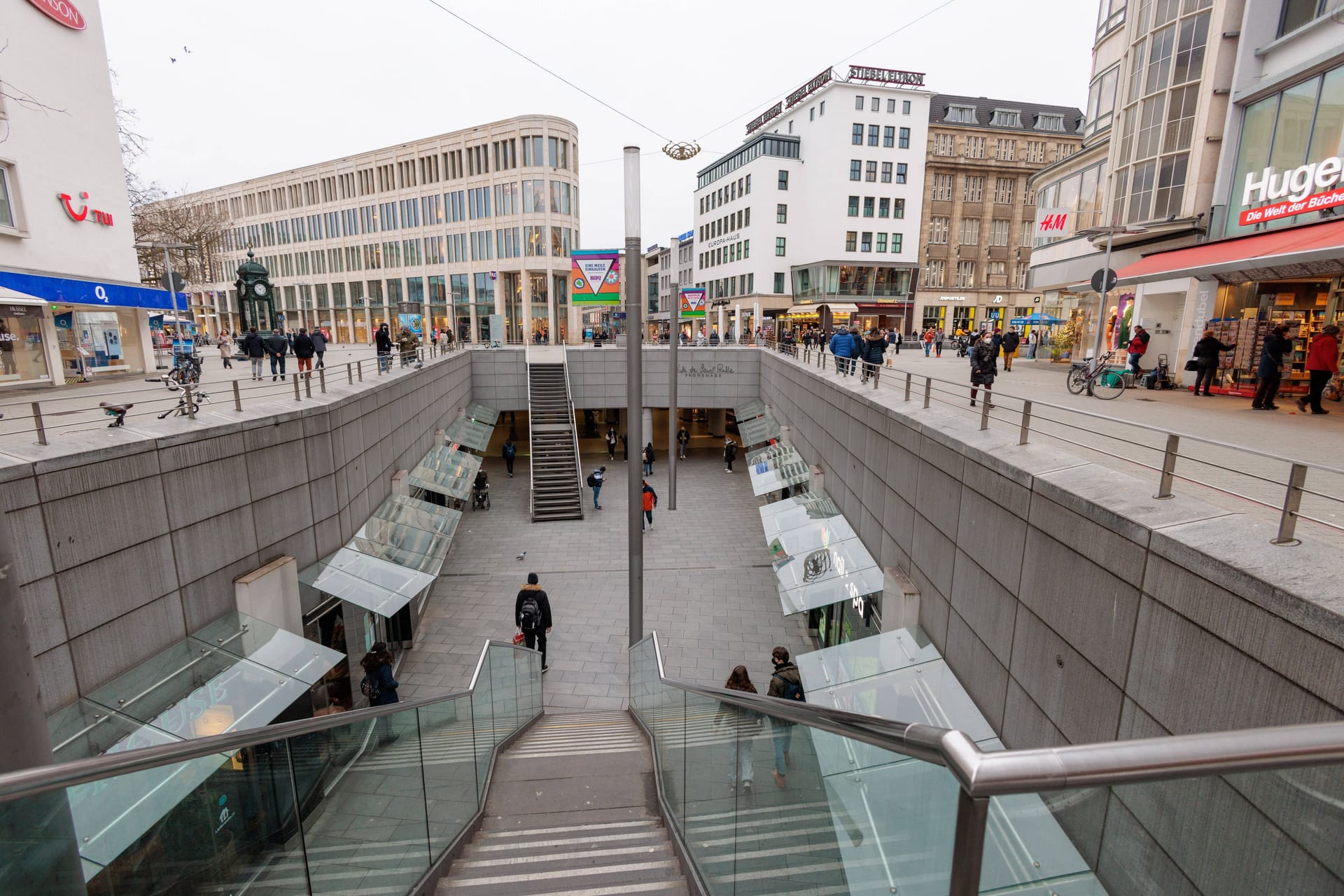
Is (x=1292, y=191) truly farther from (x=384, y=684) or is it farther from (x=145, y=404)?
(x=145, y=404)

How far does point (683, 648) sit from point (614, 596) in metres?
3.00

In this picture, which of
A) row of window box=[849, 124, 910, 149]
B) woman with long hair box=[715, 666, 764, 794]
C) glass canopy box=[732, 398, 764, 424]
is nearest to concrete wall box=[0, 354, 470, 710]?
woman with long hair box=[715, 666, 764, 794]

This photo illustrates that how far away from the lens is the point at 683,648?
12.4 m

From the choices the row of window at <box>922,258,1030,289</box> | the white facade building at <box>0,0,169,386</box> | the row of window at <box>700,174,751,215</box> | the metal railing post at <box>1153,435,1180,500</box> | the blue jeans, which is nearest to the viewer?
the blue jeans

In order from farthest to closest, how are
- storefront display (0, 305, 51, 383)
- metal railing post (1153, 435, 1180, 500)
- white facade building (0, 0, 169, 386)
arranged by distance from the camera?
white facade building (0, 0, 169, 386) → storefront display (0, 305, 51, 383) → metal railing post (1153, 435, 1180, 500)

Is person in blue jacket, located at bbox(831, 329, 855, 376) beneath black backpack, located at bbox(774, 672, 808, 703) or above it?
above

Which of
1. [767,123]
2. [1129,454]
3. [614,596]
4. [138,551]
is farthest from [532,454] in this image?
[767,123]

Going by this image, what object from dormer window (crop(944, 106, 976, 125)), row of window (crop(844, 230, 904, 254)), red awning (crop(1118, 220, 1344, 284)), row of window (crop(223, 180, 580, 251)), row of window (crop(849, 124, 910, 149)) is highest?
dormer window (crop(944, 106, 976, 125))

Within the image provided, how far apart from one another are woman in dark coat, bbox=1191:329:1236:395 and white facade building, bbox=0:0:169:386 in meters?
22.9

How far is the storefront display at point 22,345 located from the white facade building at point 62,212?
0.9 inches

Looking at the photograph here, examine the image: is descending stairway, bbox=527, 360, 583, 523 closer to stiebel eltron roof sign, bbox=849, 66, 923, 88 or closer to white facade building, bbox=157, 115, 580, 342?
white facade building, bbox=157, 115, 580, 342

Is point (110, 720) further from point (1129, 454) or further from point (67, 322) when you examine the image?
point (67, 322)

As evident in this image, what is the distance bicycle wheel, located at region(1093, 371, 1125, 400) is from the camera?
520 inches

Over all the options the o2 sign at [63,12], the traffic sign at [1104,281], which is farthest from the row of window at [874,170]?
the o2 sign at [63,12]
